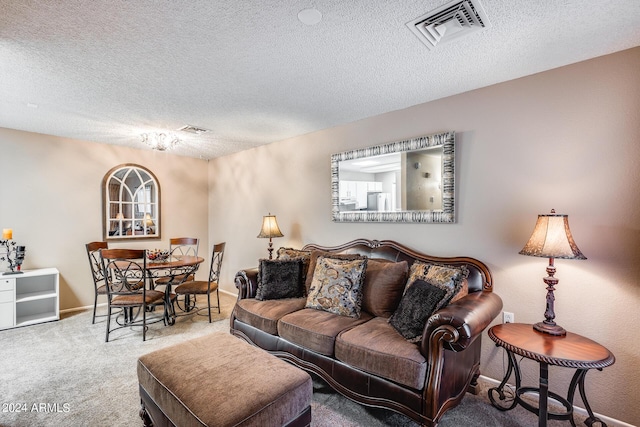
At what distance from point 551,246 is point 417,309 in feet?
3.05

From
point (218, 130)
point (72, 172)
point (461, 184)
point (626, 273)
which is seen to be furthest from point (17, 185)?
point (626, 273)

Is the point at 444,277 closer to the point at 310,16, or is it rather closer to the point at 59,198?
the point at 310,16

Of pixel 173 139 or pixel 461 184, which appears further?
pixel 173 139

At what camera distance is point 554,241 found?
6.32ft

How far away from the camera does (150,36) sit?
184 centimetres

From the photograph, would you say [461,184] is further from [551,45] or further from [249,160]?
[249,160]

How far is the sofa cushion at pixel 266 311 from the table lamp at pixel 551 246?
1.87m

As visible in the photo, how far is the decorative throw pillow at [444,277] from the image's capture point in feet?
7.11

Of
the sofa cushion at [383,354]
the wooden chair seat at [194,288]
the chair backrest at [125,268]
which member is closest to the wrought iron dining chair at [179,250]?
the wooden chair seat at [194,288]

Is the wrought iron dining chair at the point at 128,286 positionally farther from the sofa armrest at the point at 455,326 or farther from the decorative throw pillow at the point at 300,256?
the sofa armrest at the point at 455,326

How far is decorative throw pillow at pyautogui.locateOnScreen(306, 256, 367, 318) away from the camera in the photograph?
262 centimetres

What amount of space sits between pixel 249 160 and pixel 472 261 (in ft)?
11.6

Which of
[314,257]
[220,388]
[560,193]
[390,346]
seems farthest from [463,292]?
[220,388]

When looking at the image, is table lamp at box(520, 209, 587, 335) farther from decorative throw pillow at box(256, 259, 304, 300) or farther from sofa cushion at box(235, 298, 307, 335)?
decorative throw pillow at box(256, 259, 304, 300)
